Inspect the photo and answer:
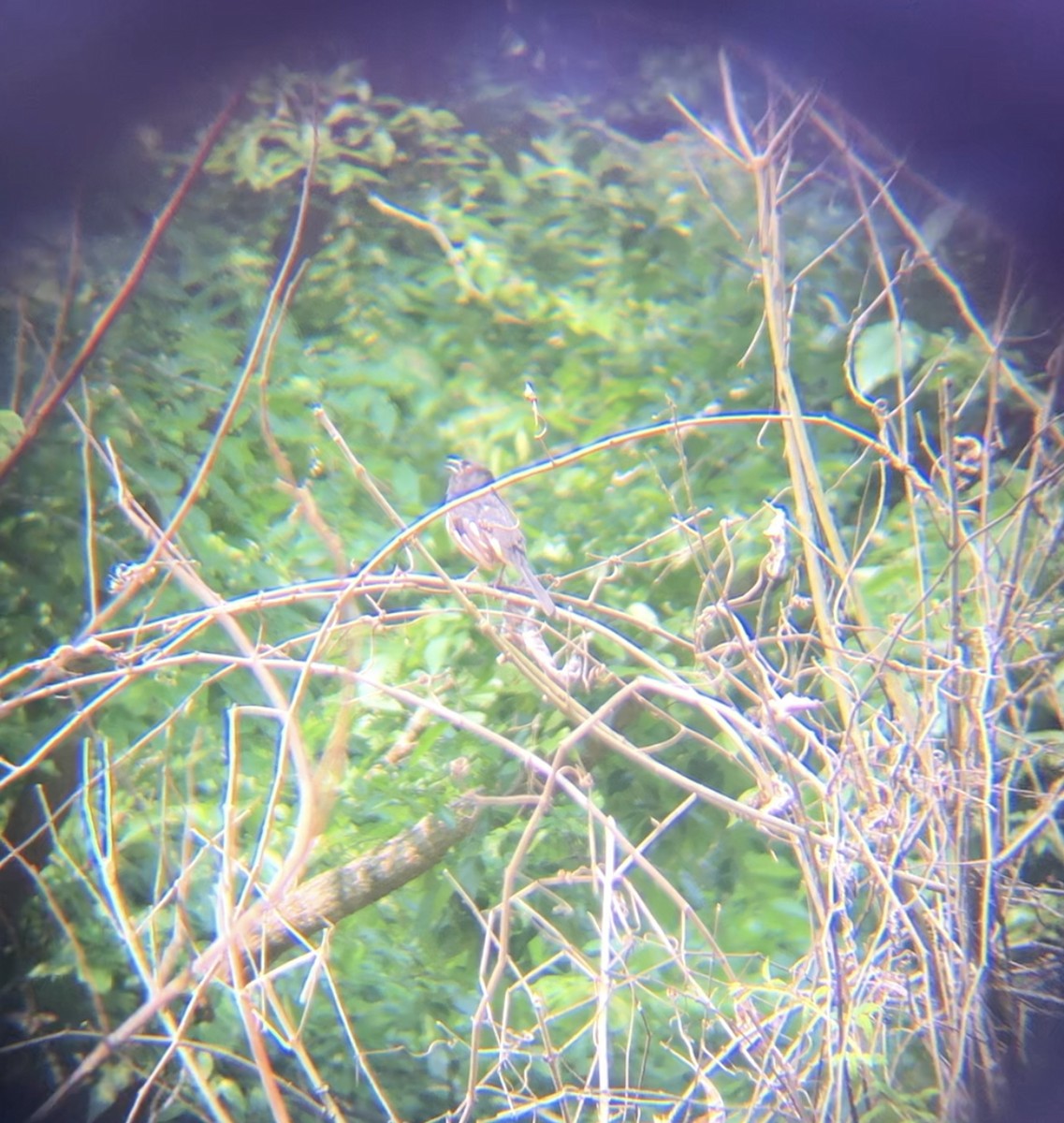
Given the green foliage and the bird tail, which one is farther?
the bird tail

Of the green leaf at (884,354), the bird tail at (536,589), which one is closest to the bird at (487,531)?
the bird tail at (536,589)

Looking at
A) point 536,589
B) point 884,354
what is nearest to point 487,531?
point 536,589

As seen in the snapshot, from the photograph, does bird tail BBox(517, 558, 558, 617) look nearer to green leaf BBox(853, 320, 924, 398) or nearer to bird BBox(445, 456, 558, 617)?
bird BBox(445, 456, 558, 617)

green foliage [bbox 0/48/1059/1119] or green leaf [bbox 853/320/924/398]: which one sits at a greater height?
green leaf [bbox 853/320/924/398]

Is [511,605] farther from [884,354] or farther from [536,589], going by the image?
[884,354]

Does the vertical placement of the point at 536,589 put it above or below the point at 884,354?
below

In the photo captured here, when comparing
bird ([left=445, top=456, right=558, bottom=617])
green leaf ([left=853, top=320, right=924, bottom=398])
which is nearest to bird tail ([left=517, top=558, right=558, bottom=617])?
bird ([left=445, top=456, right=558, bottom=617])

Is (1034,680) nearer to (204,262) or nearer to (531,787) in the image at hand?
(531,787)
